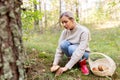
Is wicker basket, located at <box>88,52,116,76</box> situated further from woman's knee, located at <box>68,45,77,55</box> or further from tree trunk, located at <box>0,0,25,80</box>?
tree trunk, located at <box>0,0,25,80</box>

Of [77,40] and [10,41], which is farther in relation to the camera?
[77,40]

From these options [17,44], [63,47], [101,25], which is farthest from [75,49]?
[101,25]

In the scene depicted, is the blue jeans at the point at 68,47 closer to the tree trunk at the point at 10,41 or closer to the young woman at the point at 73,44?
the young woman at the point at 73,44

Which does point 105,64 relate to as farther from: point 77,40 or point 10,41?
point 10,41

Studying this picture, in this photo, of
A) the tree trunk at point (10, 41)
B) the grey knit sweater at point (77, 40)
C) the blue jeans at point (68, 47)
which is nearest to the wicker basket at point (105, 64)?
the blue jeans at point (68, 47)

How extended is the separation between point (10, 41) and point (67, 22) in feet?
4.36

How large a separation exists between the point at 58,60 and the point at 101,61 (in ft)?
2.22

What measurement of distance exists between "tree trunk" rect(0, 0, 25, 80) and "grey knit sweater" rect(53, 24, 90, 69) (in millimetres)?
1223

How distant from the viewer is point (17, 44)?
6.28 feet

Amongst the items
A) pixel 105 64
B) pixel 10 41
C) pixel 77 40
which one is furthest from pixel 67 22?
pixel 10 41

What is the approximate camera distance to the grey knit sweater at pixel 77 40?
10.2ft

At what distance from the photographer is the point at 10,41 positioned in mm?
1874

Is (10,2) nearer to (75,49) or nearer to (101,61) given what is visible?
(75,49)

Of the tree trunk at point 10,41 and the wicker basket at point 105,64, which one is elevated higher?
the tree trunk at point 10,41
